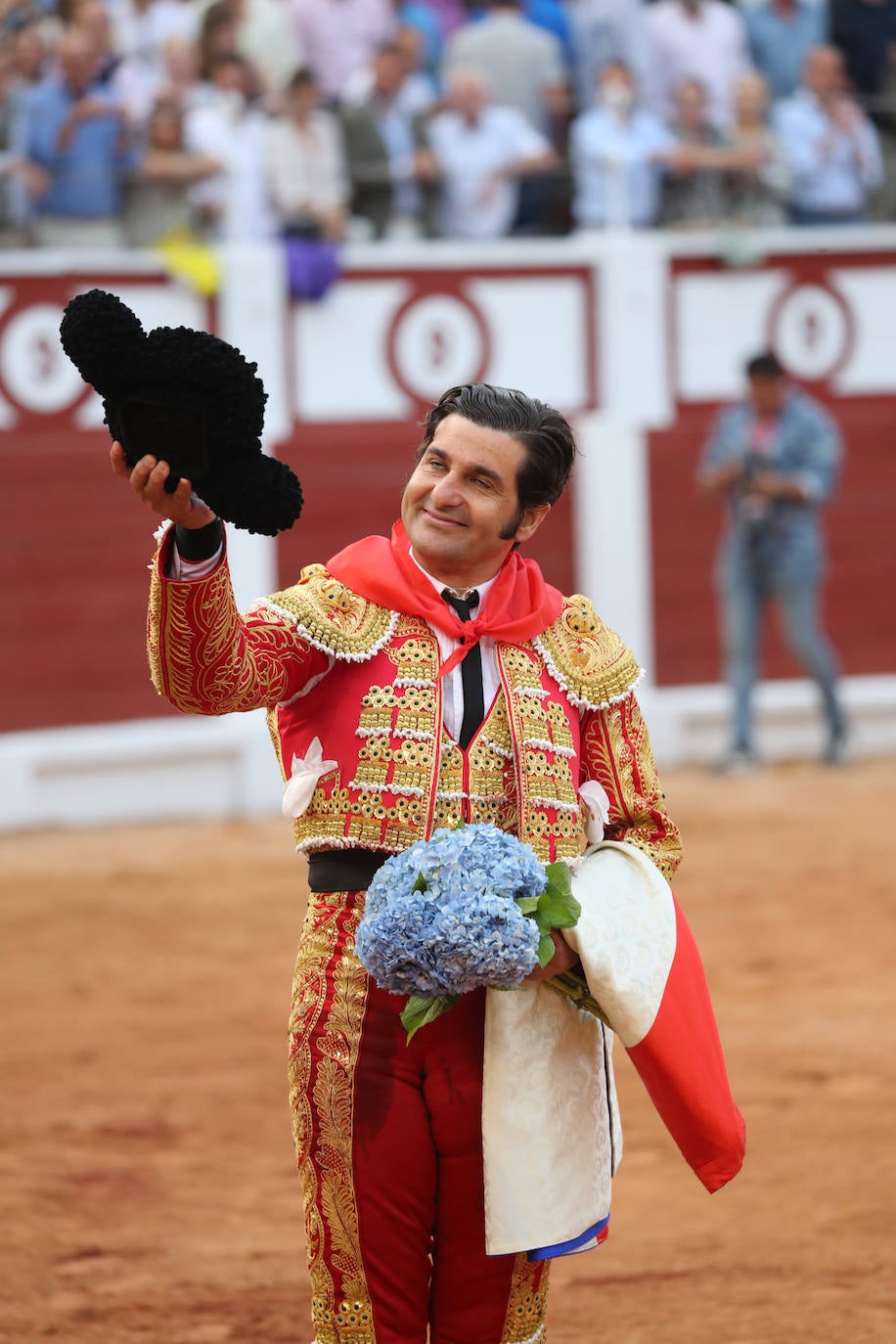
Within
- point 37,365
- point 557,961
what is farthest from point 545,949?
point 37,365

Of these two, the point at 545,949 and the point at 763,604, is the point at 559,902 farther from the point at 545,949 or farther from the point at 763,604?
the point at 763,604

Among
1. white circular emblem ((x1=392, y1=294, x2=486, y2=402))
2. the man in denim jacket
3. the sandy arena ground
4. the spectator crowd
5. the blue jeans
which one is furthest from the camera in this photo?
white circular emblem ((x1=392, y1=294, x2=486, y2=402))

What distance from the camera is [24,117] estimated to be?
871 cm

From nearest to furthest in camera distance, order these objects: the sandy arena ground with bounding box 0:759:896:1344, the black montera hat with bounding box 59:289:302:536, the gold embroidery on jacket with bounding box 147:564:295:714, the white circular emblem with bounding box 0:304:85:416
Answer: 1. the black montera hat with bounding box 59:289:302:536
2. the gold embroidery on jacket with bounding box 147:564:295:714
3. the sandy arena ground with bounding box 0:759:896:1344
4. the white circular emblem with bounding box 0:304:85:416

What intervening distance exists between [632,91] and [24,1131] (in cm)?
682

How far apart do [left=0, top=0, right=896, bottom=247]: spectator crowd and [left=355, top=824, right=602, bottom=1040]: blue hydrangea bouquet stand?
692cm

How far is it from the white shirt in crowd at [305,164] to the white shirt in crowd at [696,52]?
6.18 feet

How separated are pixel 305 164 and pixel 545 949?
294 inches

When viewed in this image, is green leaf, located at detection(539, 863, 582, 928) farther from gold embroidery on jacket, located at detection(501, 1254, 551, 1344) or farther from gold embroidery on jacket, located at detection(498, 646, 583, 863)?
gold embroidery on jacket, located at detection(501, 1254, 551, 1344)

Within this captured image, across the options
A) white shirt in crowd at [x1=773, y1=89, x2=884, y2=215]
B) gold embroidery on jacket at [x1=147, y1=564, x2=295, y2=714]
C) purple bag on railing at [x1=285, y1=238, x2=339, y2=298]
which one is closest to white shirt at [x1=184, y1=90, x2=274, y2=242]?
purple bag on railing at [x1=285, y1=238, x2=339, y2=298]

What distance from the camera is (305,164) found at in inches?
372

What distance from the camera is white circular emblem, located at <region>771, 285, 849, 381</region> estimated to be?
10969mm

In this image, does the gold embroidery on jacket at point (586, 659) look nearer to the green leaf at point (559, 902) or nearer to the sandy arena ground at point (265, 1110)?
Answer: the green leaf at point (559, 902)

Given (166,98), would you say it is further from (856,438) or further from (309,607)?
(309,607)
